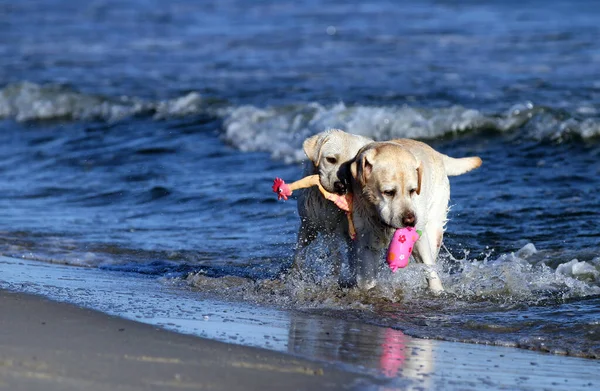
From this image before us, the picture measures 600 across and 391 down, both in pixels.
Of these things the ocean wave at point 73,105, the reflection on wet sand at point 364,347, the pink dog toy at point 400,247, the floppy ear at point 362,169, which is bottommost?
the ocean wave at point 73,105

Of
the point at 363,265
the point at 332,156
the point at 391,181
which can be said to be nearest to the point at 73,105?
the point at 332,156

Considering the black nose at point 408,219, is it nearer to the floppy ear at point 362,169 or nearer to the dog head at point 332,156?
the floppy ear at point 362,169

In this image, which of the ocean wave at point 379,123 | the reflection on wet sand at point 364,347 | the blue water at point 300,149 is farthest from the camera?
the ocean wave at point 379,123

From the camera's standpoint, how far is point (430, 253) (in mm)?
6891

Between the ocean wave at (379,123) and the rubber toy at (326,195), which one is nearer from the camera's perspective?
the rubber toy at (326,195)

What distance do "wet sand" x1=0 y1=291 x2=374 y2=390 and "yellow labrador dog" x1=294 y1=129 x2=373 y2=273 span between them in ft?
6.21

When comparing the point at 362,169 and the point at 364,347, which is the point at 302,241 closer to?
the point at 362,169

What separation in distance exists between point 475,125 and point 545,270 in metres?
6.09

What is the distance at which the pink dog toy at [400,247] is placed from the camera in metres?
6.41

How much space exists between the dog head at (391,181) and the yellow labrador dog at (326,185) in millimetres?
420

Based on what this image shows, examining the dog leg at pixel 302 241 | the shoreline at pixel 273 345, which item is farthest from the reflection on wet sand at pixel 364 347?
the dog leg at pixel 302 241

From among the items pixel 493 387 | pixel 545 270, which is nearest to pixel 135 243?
pixel 545 270

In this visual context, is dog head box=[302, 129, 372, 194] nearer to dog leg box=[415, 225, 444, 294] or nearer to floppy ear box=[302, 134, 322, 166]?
floppy ear box=[302, 134, 322, 166]

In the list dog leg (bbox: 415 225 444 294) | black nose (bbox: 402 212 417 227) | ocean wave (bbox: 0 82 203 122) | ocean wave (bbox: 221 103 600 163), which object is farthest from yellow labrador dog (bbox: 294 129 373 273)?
ocean wave (bbox: 0 82 203 122)
